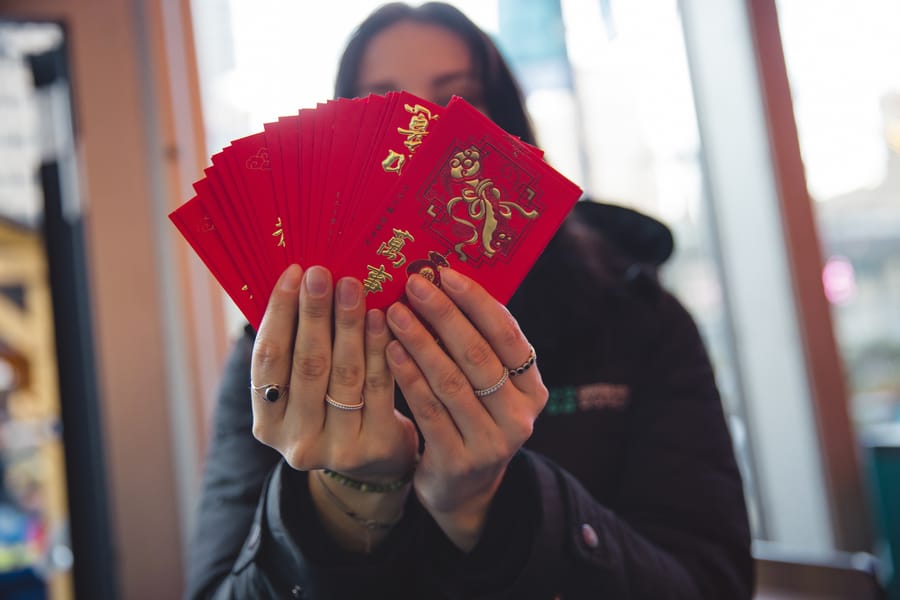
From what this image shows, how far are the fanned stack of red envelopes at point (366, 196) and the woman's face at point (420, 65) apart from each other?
431mm

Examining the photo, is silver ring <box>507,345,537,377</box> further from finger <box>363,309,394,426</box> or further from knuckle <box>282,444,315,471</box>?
knuckle <box>282,444,315,471</box>

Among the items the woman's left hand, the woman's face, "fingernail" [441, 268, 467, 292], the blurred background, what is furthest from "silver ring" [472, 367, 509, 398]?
the blurred background

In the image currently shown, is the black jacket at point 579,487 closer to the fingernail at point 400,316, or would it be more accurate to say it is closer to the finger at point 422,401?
the finger at point 422,401

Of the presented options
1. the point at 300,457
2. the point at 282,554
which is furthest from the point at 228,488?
the point at 300,457

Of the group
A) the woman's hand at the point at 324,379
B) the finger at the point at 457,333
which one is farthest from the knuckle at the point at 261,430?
the finger at the point at 457,333

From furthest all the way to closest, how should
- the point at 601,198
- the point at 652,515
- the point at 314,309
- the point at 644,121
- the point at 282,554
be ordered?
the point at 644,121 → the point at 601,198 → the point at 652,515 → the point at 282,554 → the point at 314,309

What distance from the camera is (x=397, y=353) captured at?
2.00 feet

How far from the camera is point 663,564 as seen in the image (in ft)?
2.55

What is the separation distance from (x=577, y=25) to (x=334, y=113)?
7.08 feet

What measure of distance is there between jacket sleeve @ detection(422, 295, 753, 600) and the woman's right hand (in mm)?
182

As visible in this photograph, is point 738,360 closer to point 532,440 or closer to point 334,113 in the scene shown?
point 532,440

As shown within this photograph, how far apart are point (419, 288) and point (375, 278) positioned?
5 cm

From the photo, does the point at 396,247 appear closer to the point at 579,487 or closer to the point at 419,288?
the point at 419,288

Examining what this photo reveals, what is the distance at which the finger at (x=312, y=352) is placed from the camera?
23.2 inches
